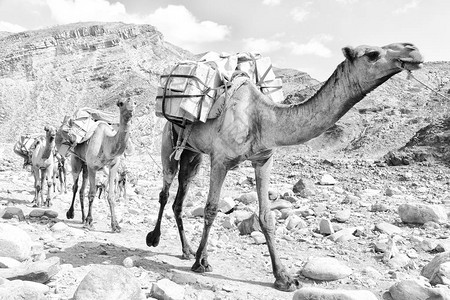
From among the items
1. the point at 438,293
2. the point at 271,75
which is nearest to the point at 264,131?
the point at 271,75

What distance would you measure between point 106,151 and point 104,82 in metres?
66.5

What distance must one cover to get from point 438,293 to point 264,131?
234 centimetres

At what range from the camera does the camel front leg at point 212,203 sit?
5.16 meters

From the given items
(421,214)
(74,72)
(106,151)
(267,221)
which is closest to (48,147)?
(106,151)

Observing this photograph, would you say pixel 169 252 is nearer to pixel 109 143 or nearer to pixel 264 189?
pixel 264 189

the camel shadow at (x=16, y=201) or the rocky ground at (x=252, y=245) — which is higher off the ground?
the rocky ground at (x=252, y=245)

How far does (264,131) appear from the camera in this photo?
16.2 ft

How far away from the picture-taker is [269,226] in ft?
17.1

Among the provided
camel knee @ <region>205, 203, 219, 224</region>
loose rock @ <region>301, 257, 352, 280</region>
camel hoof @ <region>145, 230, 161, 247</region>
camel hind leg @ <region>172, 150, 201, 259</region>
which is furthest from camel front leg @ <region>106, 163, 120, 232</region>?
loose rock @ <region>301, 257, 352, 280</region>

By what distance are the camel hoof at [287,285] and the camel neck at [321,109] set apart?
1498 millimetres

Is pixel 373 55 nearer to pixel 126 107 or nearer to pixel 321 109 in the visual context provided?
pixel 321 109

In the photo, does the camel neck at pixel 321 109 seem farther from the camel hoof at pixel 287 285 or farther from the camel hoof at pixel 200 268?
the camel hoof at pixel 200 268

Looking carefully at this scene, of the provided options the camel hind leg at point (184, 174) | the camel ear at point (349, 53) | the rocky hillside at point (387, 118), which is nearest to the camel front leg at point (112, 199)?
the camel hind leg at point (184, 174)

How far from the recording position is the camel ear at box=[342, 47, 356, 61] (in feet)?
13.3
